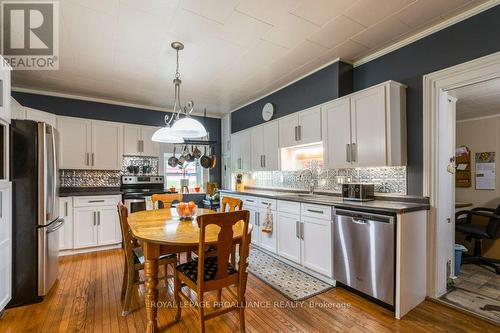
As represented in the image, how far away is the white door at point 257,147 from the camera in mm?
4648

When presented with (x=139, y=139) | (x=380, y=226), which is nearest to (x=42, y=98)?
(x=139, y=139)

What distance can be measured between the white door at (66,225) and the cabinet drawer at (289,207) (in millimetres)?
3385

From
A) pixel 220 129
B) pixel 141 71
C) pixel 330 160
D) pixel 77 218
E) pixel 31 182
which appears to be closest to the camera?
pixel 31 182

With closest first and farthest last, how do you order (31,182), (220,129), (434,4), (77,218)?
(434,4) → (31,182) → (77,218) → (220,129)

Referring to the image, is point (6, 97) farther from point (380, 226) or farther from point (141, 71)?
point (380, 226)

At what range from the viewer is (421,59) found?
8.77 feet

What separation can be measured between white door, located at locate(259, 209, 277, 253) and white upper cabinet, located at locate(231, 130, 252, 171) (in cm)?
127

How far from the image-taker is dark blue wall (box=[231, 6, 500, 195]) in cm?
224

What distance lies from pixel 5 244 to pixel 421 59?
178 inches

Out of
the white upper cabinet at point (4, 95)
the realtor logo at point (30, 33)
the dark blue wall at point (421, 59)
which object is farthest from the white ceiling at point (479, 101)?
the white upper cabinet at point (4, 95)

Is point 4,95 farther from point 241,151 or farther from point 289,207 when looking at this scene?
point 241,151

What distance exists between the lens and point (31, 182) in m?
2.50

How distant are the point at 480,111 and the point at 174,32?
16.5 ft

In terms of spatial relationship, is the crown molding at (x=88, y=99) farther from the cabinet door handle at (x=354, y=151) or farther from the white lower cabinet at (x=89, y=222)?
the cabinet door handle at (x=354, y=151)
